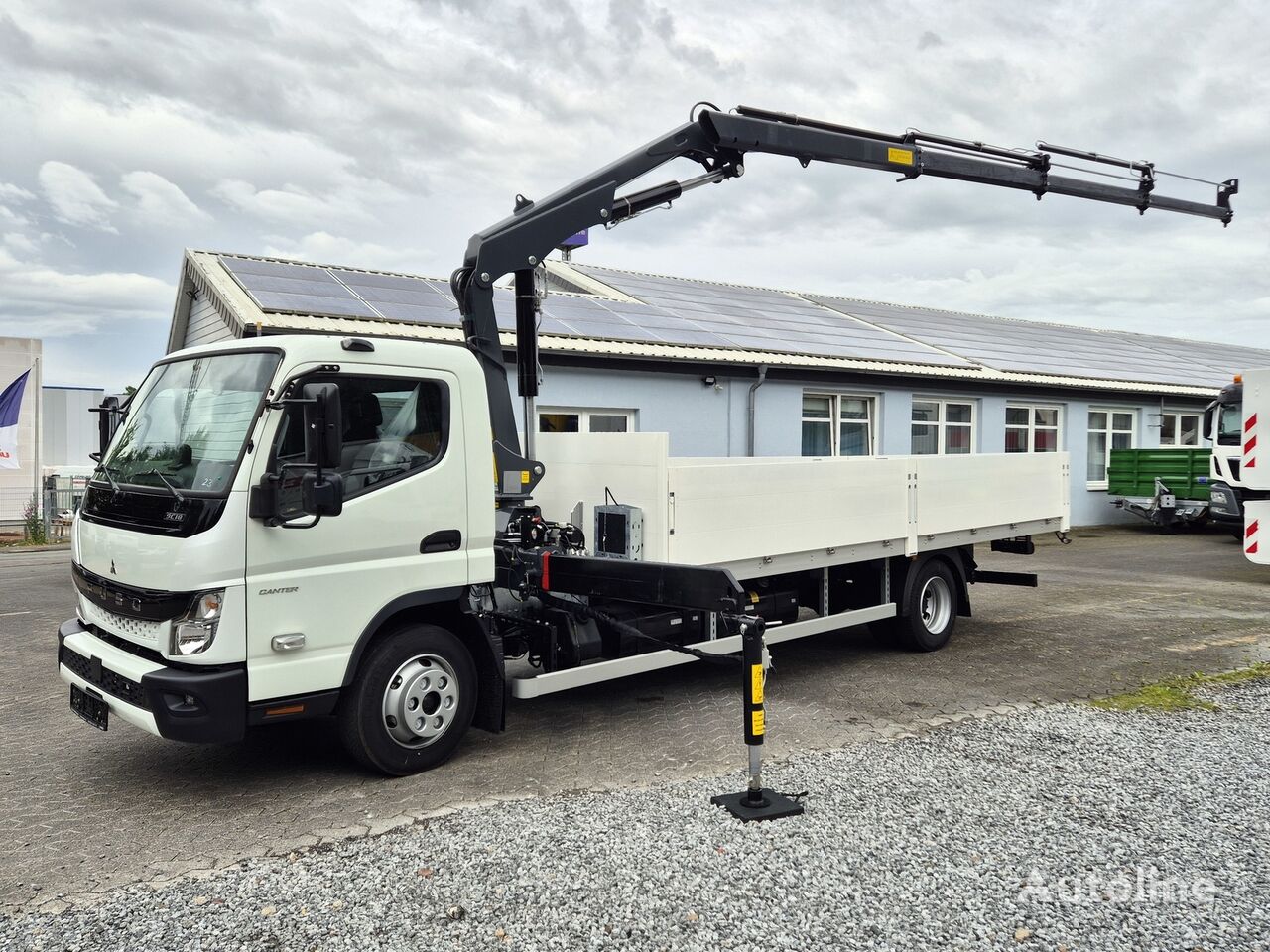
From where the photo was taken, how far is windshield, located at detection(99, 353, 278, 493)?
477 cm

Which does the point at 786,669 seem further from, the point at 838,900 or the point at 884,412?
the point at 884,412

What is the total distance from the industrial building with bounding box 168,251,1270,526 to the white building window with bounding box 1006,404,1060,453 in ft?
0.14

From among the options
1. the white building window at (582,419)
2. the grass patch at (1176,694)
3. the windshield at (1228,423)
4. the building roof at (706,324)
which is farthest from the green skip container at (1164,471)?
the grass patch at (1176,694)

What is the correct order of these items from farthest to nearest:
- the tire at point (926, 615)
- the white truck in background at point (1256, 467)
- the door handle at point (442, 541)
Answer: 1. the white truck in background at point (1256, 467)
2. the tire at point (926, 615)
3. the door handle at point (442, 541)

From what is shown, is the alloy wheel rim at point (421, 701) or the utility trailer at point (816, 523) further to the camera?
the utility trailer at point (816, 523)

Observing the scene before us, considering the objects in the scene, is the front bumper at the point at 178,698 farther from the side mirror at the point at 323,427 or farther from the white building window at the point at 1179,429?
A: the white building window at the point at 1179,429

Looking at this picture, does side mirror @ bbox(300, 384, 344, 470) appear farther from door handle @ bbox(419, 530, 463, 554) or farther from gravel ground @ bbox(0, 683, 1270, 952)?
gravel ground @ bbox(0, 683, 1270, 952)

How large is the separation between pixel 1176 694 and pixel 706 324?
1096 centimetres

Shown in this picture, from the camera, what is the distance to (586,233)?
24.1 ft

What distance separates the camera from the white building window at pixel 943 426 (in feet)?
61.5

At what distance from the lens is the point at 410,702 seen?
5.16 meters

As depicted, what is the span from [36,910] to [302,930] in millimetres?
1154

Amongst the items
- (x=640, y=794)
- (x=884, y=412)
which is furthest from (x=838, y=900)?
(x=884, y=412)

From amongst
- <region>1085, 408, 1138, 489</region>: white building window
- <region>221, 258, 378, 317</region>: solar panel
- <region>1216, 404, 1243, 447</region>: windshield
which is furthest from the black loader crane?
<region>1085, 408, 1138, 489</region>: white building window
